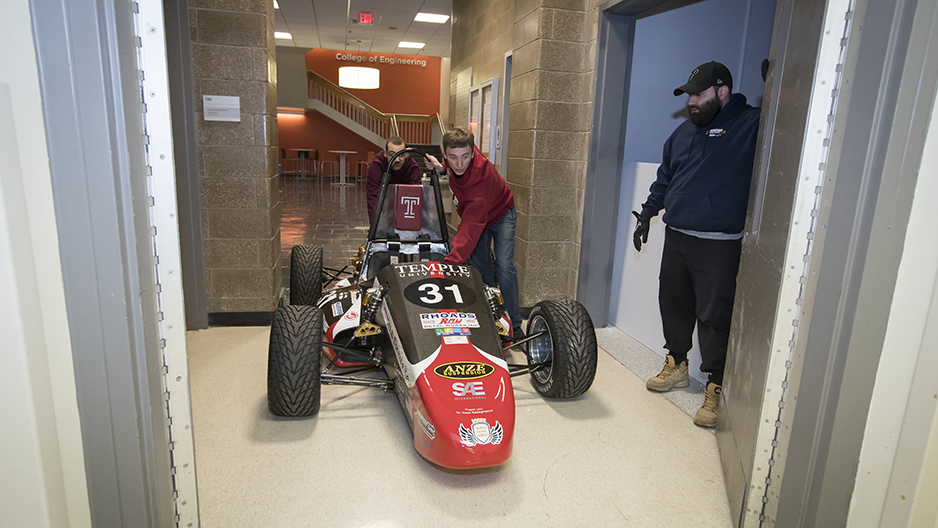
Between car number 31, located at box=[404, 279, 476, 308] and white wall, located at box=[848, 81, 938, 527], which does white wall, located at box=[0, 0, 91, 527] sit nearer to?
car number 31, located at box=[404, 279, 476, 308]

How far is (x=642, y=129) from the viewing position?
4363 mm

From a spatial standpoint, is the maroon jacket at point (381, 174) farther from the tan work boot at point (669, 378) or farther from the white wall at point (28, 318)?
the white wall at point (28, 318)

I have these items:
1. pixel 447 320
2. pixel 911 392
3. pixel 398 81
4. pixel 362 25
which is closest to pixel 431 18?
pixel 362 25

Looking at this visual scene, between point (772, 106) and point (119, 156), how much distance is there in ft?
7.58

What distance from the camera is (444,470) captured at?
2551 millimetres

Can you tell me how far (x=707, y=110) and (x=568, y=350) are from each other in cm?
144

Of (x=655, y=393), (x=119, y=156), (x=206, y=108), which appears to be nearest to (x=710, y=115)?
(x=655, y=393)

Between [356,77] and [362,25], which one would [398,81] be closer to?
[356,77]

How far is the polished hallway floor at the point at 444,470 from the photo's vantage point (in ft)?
7.45

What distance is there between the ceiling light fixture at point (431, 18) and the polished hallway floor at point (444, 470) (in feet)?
29.9

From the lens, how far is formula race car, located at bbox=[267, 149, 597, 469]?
236 cm

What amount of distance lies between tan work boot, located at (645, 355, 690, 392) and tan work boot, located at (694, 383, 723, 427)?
1.07ft

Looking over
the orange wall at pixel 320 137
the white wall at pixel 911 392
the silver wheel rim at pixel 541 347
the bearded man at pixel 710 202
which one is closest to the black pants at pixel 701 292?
the bearded man at pixel 710 202

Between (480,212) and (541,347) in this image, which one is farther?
(480,212)
